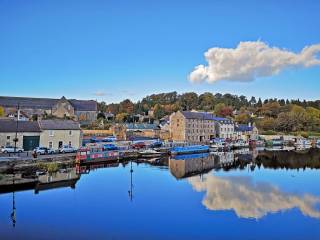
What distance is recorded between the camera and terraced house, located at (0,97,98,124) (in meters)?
68.1

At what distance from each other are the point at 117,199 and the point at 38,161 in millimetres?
11445

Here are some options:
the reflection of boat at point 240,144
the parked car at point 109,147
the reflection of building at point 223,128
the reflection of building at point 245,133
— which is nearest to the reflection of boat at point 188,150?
the parked car at point 109,147

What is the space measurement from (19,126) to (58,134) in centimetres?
435

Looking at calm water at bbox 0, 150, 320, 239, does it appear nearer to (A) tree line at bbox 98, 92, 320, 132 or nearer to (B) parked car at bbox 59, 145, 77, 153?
(B) parked car at bbox 59, 145, 77, 153

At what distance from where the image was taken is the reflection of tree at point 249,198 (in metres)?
20.8

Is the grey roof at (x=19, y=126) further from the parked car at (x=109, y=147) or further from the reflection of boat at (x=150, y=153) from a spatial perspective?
the reflection of boat at (x=150, y=153)

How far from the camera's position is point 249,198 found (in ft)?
77.8

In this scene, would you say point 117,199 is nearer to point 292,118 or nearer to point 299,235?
point 299,235

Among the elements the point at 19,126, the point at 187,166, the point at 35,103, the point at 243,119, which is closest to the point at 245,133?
the point at 243,119

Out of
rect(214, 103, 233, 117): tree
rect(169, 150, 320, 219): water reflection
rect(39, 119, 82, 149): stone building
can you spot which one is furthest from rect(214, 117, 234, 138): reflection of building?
rect(39, 119, 82, 149): stone building

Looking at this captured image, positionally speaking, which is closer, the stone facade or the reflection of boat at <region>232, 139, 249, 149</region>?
the stone facade

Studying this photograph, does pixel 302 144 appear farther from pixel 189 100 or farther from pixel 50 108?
pixel 189 100

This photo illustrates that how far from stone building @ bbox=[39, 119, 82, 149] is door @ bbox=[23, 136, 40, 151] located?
52 centimetres

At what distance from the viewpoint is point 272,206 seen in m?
21.7
